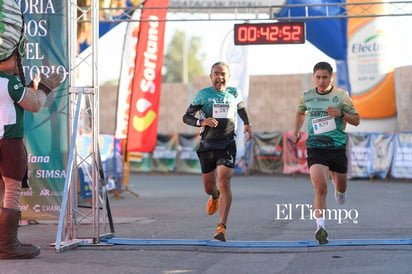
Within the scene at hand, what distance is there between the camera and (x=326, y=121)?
8500mm

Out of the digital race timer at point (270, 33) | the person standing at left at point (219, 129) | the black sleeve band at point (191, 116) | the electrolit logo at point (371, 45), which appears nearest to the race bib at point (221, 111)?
the person standing at left at point (219, 129)

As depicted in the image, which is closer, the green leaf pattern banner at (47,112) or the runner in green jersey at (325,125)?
the runner in green jersey at (325,125)

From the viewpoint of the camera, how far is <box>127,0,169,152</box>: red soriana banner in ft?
54.5

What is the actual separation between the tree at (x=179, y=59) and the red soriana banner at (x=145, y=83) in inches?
3084

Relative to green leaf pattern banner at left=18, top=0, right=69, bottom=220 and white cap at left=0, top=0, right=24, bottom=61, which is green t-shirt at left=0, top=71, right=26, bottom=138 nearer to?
white cap at left=0, top=0, right=24, bottom=61

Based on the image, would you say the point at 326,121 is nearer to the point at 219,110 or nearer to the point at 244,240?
the point at 219,110

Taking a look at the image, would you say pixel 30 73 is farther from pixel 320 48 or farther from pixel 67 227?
pixel 320 48

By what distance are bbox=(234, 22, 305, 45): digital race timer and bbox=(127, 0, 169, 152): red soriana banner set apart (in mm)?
2808

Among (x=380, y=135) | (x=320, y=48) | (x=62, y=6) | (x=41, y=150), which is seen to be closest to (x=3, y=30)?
(x=62, y=6)

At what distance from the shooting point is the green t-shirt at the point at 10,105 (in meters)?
7.25

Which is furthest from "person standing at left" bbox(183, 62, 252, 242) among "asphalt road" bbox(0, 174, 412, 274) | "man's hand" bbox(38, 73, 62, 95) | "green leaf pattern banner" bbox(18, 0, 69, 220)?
"man's hand" bbox(38, 73, 62, 95)

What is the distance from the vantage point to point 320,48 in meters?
22.3

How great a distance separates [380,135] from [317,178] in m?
16.1

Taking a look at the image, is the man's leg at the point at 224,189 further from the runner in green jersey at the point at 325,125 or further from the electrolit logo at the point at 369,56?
the electrolit logo at the point at 369,56
